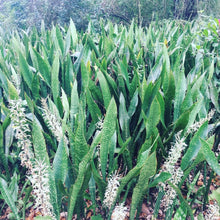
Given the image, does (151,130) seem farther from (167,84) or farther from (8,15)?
(8,15)

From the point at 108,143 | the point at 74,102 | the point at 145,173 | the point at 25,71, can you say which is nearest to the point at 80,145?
the point at 108,143

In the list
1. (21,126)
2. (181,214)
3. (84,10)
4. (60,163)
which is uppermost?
(84,10)

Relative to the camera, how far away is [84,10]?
4945 mm

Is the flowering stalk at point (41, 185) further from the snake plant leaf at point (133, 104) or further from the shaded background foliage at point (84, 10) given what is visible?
the shaded background foliage at point (84, 10)

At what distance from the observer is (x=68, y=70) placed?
1.47 meters

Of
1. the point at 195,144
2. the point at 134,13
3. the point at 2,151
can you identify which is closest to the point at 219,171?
the point at 195,144

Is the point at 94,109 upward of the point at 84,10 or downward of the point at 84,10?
downward

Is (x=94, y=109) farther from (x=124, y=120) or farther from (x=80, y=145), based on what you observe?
(x=80, y=145)

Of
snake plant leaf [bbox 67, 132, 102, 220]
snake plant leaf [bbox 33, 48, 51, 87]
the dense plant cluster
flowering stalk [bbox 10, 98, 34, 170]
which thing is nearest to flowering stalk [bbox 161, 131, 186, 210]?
the dense plant cluster

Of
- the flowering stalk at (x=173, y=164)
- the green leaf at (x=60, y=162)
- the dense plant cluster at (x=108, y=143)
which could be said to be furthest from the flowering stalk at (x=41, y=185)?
the flowering stalk at (x=173, y=164)

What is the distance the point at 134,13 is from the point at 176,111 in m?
4.45

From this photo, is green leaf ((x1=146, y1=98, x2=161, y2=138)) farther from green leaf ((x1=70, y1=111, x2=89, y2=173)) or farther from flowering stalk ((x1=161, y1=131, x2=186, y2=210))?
green leaf ((x1=70, y1=111, x2=89, y2=173))

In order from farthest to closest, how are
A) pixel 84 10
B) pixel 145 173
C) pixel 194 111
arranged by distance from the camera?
1. pixel 84 10
2. pixel 194 111
3. pixel 145 173

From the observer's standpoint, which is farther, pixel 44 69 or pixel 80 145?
pixel 44 69
